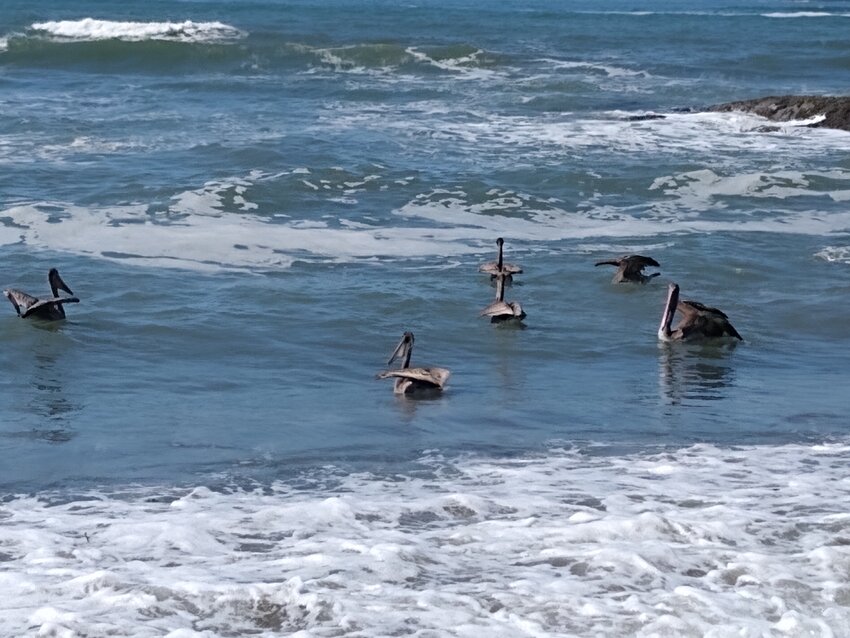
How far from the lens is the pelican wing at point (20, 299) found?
448 inches

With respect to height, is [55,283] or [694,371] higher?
[55,283]

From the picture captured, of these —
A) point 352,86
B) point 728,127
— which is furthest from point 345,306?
point 352,86

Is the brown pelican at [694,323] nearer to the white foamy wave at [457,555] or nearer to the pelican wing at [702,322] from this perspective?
the pelican wing at [702,322]

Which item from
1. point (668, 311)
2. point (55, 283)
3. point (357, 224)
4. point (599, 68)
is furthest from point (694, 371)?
point (599, 68)

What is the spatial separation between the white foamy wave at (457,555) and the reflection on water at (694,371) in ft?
Result: 6.05

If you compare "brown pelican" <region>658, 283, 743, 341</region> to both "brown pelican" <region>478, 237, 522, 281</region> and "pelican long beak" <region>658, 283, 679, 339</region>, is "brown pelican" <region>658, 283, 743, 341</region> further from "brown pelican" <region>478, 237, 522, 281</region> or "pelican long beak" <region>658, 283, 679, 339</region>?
"brown pelican" <region>478, 237, 522, 281</region>

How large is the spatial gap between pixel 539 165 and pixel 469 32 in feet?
89.2

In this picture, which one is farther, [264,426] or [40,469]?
[264,426]

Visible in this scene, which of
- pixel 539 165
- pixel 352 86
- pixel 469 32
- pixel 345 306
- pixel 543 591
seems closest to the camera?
pixel 543 591

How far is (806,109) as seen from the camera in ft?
78.1

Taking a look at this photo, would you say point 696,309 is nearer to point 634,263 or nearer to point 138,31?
point 634,263

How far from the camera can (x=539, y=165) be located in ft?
63.4

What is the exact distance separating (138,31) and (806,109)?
25649mm

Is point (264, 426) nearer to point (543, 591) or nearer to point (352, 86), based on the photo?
point (543, 591)
